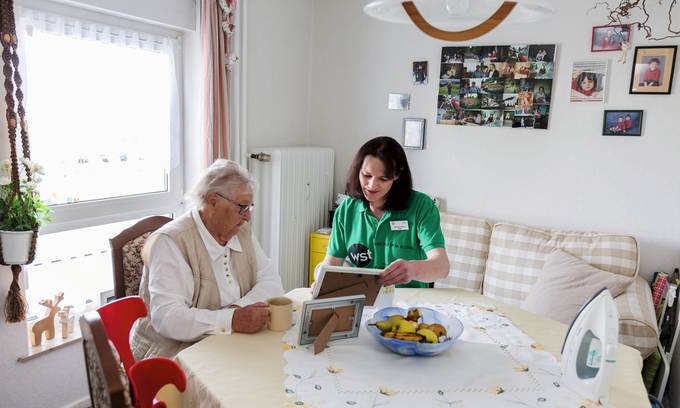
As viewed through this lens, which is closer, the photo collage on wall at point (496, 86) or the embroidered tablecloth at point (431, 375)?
the embroidered tablecloth at point (431, 375)

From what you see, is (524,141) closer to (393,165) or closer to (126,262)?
(393,165)

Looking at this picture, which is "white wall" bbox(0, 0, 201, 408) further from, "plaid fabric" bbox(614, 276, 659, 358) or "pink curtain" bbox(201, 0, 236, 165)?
"plaid fabric" bbox(614, 276, 659, 358)

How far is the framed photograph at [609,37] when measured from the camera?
261 cm

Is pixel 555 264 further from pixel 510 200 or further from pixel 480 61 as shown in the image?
pixel 480 61

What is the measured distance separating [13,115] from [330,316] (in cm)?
155

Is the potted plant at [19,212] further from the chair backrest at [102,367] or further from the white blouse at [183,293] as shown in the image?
the chair backrest at [102,367]

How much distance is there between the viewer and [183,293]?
1.53 m

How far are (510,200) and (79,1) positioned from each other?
2572 mm

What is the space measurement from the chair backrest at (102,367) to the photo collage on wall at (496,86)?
8.60 feet

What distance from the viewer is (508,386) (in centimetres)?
119

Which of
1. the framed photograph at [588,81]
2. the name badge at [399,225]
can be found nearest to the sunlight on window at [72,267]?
the name badge at [399,225]

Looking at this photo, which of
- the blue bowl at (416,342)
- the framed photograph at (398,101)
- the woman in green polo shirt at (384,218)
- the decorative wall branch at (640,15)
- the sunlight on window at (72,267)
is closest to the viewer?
the blue bowl at (416,342)

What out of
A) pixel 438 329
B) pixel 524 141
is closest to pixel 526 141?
pixel 524 141

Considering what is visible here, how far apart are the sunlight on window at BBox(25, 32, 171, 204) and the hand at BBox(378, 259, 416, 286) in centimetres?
168
